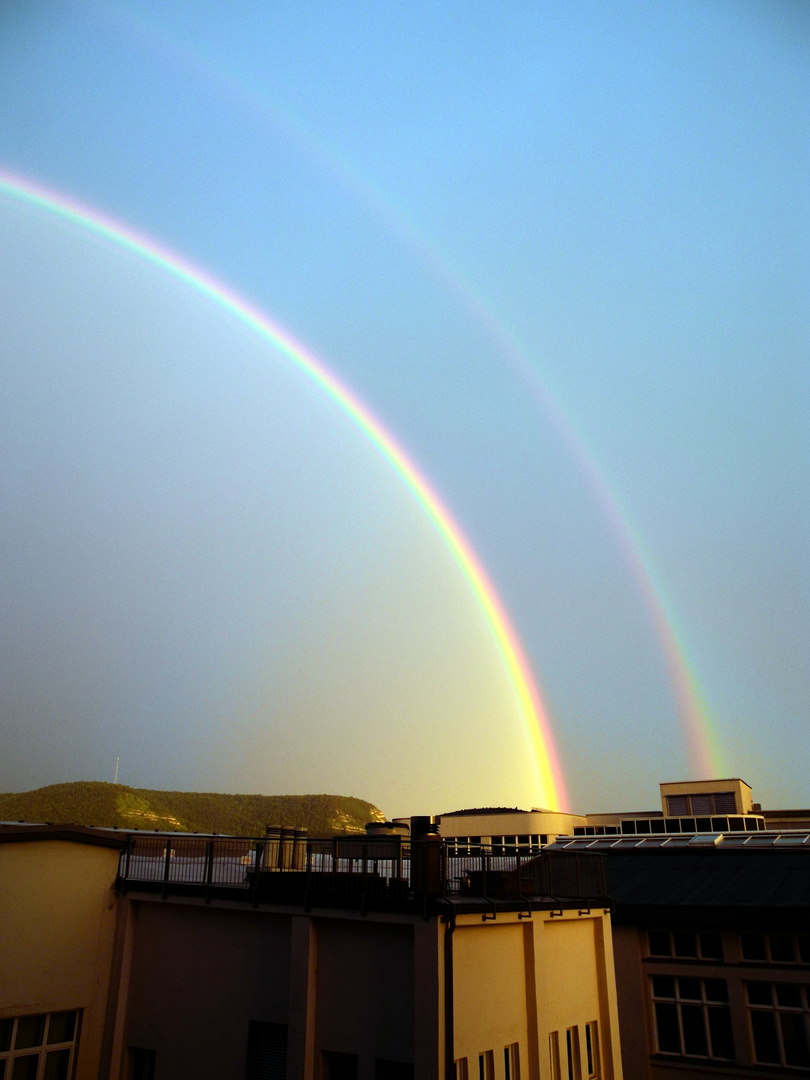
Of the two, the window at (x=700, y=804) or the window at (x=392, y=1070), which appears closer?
the window at (x=392, y=1070)

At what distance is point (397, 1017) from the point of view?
51.5ft

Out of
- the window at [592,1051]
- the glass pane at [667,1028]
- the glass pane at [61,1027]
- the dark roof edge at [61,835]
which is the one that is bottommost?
the glass pane at [667,1028]

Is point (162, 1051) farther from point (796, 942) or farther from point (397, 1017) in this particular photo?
point (796, 942)

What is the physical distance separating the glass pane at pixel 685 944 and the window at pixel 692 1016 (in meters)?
0.79

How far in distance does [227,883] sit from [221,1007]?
8.19 ft

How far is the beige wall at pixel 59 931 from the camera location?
1686 cm

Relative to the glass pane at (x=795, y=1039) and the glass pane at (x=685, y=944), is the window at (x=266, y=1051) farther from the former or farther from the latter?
the glass pane at (x=795, y=1039)

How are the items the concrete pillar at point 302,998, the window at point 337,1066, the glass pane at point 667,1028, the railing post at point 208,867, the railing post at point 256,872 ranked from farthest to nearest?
the glass pane at point 667,1028, the railing post at point 208,867, the railing post at point 256,872, the window at point 337,1066, the concrete pillar at point 302,998

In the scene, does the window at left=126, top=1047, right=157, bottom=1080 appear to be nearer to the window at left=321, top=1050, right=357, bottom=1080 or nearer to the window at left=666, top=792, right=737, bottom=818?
the window at left=321, top=1050, right=357, bottom=1080

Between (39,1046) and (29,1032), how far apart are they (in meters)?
0.44

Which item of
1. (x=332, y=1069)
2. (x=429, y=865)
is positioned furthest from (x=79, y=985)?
(x=429, y=865)

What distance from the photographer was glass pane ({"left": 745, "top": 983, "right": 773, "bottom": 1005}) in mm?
26578

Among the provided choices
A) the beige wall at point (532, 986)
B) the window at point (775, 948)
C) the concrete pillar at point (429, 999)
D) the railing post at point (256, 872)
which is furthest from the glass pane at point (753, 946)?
the railing post at point (256, 872)

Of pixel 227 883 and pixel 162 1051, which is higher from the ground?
pixel 227 883
